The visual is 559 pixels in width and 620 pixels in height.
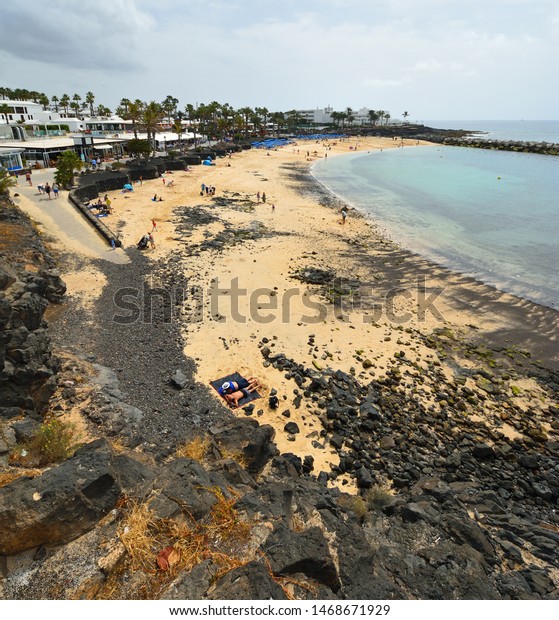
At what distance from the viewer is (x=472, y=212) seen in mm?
44688

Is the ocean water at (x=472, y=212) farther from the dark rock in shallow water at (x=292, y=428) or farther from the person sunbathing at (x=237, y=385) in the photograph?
the person sunbathing at (x=237, y=385)

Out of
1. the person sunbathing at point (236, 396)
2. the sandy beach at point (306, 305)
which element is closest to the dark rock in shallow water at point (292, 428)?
the sandy beach at point (306, 305)

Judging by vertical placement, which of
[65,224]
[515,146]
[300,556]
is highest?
[515,146]

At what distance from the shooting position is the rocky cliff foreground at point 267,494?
211 inches

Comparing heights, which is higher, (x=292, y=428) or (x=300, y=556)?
(x=300, y=556)

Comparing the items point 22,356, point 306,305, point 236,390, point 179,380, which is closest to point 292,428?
point 236,390

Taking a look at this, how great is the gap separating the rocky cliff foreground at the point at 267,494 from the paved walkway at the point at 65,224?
934 cm

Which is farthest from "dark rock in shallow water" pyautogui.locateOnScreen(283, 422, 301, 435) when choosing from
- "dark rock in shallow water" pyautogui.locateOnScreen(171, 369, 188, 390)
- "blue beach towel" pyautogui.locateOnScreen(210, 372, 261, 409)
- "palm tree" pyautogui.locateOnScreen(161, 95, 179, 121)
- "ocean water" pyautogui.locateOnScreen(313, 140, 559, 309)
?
"palm tree" pyautogui.locateOnScreen(161, 95, 179, 121)

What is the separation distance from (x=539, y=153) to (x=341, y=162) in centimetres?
7652

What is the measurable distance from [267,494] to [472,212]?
4733 cm

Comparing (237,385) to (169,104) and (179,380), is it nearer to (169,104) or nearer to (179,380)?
(179,380)

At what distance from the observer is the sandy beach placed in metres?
15.2

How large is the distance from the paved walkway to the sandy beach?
81.1 inches

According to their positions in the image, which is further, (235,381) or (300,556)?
(235,381)
